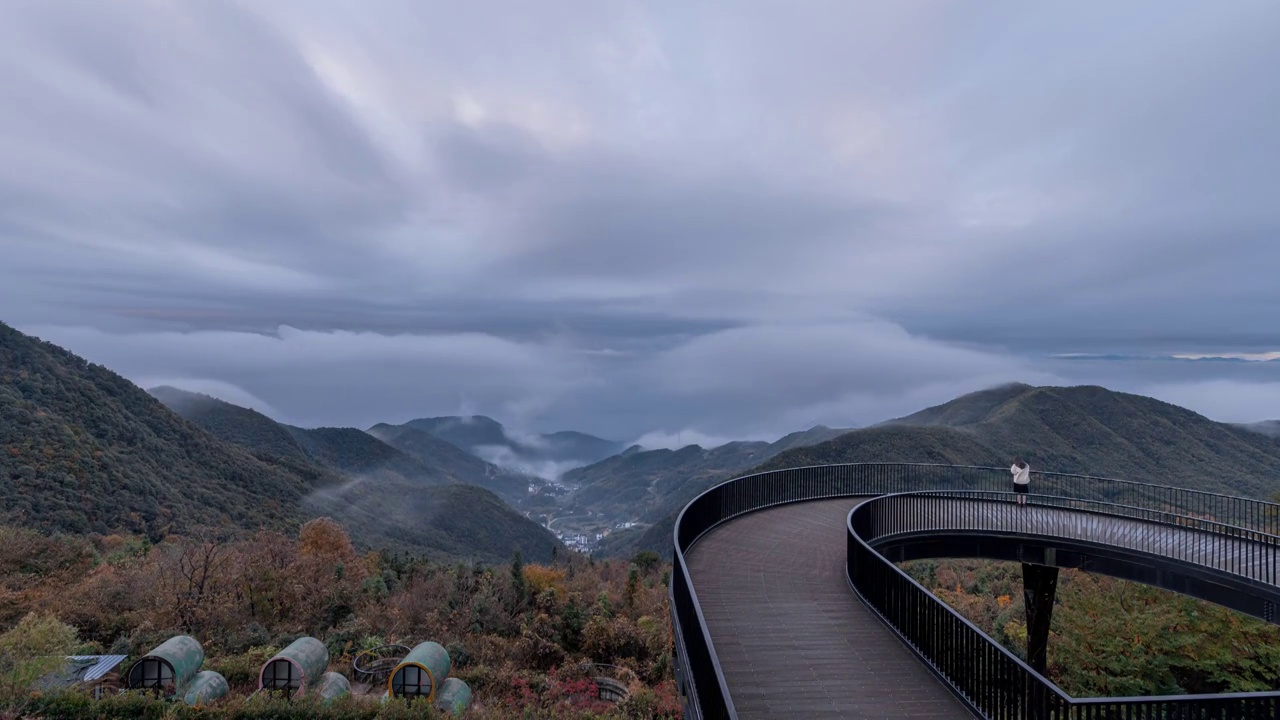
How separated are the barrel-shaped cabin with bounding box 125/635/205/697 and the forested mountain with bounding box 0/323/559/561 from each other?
34822 millimetres

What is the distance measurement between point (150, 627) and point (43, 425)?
5048 centimetres

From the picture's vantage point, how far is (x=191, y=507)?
2237 inches

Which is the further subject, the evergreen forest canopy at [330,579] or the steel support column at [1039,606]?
the evergreen forest canopy at [330,579]

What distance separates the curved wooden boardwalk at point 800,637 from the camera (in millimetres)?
7898

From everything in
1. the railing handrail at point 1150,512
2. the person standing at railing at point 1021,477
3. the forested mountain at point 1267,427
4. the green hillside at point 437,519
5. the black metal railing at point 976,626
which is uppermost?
the forested mountain at point 1267,427

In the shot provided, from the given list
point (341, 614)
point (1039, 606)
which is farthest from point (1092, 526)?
point (341, 614)

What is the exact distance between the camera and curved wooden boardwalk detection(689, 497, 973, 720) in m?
7.90

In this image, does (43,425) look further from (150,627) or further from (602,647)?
(602,647)

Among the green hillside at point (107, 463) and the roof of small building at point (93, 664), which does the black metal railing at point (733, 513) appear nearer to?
the roof of small building at point (93, 664)

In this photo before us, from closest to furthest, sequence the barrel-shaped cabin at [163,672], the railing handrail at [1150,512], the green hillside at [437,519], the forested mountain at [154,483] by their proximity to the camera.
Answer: the railing handrail at [1150,512], the barrel-shaped cabin at [163,672], the forested mountain at [154,483], the green hillside at [437,519]

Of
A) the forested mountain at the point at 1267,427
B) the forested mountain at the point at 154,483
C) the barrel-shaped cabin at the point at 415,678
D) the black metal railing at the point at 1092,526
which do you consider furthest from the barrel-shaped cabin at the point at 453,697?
the forested mountain at the point at 1267,427

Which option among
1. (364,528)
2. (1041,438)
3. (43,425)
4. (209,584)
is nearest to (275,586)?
(209,584)

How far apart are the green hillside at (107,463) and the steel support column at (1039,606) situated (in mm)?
56928

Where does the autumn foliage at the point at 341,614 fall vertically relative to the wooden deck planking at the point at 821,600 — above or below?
below
